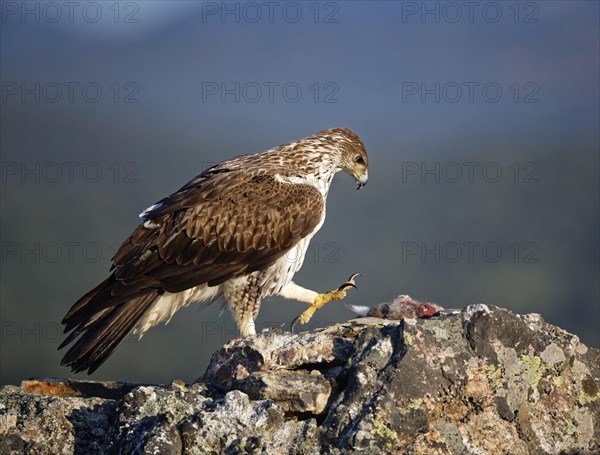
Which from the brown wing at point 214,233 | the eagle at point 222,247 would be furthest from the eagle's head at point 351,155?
the brown wing at point 214,233

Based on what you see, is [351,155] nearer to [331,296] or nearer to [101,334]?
[331,296]

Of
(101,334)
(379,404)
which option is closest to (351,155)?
(101,334)

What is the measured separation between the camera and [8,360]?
10112 centimetres

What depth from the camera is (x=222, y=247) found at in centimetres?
1106

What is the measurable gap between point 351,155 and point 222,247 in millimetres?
2108

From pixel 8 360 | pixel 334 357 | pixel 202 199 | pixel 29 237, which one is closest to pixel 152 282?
pixel 202 199

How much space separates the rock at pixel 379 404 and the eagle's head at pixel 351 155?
4.21 m

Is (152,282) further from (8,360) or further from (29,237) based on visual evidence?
(29,237)

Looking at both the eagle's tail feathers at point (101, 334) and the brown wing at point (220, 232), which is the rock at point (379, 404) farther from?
the brown wing at point (220, 232)

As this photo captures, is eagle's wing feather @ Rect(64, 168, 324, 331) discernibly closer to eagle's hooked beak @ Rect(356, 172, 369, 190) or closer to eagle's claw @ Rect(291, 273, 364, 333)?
eagle's claw @ Rect(291, 273, 364, 333)

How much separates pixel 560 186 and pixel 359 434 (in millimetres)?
188441

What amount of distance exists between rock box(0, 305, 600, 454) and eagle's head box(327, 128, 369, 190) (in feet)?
13.8

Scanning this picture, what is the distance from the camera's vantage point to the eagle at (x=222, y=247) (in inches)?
427

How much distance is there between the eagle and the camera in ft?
35.6
